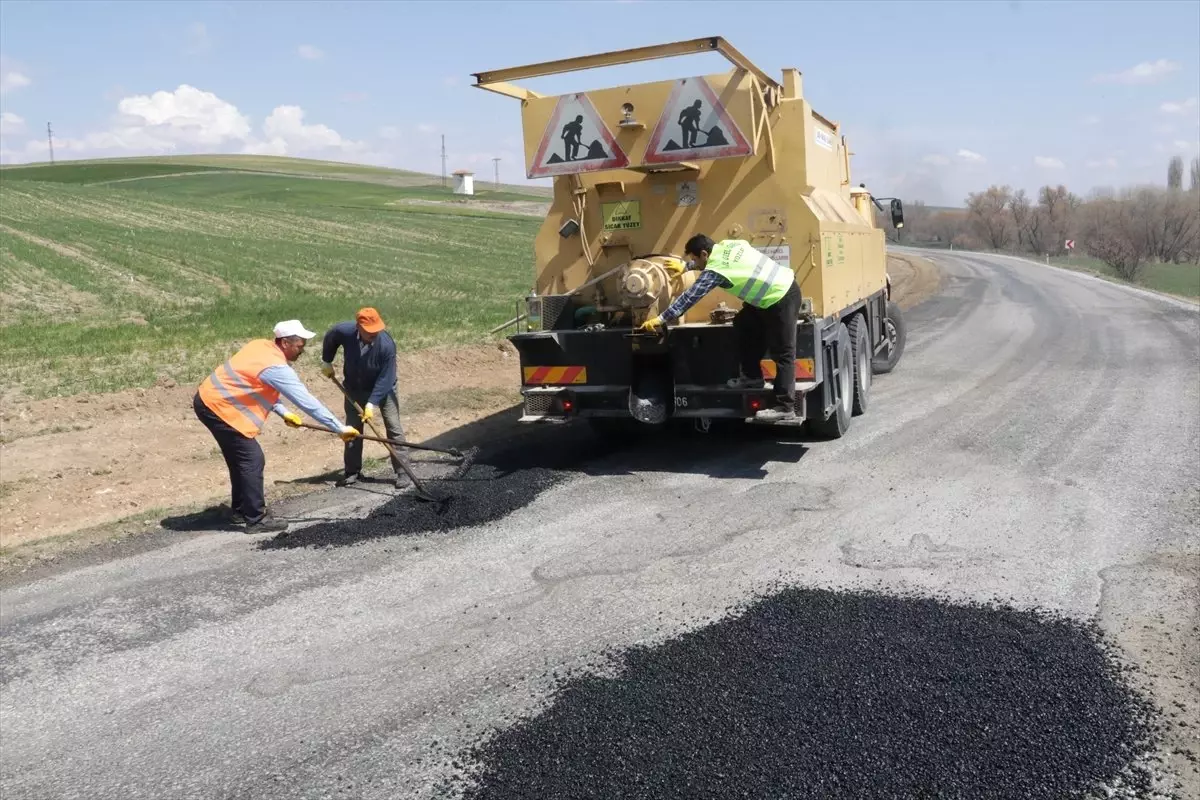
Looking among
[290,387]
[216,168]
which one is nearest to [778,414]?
[290,387]

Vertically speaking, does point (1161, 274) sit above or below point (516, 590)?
above

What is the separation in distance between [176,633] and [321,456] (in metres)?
3.95

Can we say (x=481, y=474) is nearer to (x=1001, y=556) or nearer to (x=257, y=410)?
(x=257, y=410)

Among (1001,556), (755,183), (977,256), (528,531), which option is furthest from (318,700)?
(977,256)

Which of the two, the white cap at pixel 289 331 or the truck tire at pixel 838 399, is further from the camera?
the truck tire at pixel 838 399

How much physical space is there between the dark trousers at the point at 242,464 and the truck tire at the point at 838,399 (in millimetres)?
4356

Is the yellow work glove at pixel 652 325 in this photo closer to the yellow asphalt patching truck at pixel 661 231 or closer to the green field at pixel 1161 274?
the yellow asphalt patching truck at pixel 661 231

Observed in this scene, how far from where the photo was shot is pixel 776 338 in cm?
722

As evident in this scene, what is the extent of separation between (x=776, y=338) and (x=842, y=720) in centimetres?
403

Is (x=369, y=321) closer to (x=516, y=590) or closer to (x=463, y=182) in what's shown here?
(x=516, y=590)

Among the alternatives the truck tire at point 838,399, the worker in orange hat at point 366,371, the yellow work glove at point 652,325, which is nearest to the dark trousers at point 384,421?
the worker in orange hat at point 366,371

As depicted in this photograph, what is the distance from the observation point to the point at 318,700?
3.96m

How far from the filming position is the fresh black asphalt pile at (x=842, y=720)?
3232mm

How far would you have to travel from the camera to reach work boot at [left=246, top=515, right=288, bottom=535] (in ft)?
20.6
